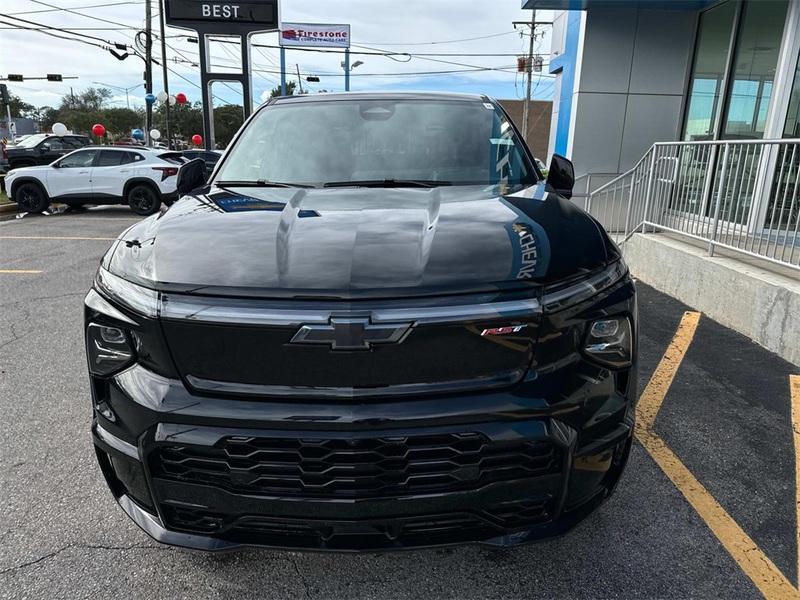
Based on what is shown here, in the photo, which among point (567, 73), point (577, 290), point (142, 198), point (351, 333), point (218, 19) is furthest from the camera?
point (218, 19)

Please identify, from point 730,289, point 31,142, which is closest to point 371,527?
point 730,289

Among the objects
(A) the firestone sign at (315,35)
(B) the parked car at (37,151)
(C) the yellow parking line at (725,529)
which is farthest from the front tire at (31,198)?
(A) the firestone sign at (315,35)

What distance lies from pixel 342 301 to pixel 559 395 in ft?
2.28

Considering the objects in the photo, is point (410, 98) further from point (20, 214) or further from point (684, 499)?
point (20, 214)

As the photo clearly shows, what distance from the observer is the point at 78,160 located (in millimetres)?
13133

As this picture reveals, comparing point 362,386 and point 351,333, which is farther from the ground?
point 351,333

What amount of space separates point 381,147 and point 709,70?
8569 mm

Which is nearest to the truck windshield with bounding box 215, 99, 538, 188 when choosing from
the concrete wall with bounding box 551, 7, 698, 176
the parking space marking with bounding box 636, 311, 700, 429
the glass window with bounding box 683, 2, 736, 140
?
the parking space marking with bounding box 636, 311, 700, 429

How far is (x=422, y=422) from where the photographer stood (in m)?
1.58

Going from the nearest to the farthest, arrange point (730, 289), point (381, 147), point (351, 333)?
point (351, 333)
point (381, 147)
point (730, 289)

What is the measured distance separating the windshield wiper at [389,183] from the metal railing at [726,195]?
3.36 m

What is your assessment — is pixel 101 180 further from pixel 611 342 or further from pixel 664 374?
pixel 611 342

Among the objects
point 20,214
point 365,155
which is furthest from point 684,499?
point 20,214

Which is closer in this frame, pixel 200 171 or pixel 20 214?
pixel 200 171
